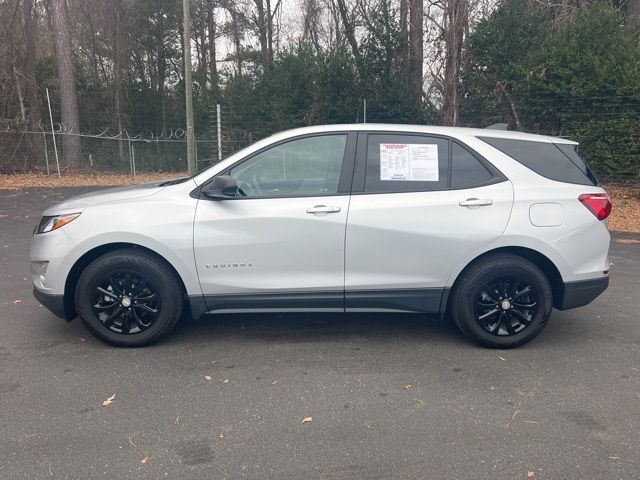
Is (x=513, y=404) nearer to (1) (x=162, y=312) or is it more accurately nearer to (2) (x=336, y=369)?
(2) (x=336, y=369)

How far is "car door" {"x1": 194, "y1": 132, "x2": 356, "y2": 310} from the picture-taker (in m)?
4.15

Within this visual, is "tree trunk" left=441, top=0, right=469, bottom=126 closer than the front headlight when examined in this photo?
No

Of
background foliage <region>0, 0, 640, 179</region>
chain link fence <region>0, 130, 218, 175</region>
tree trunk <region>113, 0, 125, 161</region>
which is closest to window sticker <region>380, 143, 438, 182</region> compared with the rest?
background foliage <region>0, 0, 640, 179</region>

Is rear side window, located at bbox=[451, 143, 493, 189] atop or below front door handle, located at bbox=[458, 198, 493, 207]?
atop

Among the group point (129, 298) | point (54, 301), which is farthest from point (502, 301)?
point (54, 301)

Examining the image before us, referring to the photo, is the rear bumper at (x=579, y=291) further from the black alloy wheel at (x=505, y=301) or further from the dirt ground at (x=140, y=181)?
the dirt ground at (x=140, y=181)

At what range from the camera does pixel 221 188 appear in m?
4.09

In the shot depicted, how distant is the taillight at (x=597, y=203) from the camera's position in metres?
4.26

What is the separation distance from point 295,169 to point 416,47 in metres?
14.4

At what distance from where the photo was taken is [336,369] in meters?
3.97

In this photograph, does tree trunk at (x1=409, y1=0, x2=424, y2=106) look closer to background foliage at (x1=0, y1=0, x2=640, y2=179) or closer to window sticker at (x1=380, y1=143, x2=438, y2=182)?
background foliage at (x1=0, y1=0, x2=640, y2=179)

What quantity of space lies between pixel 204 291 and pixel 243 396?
996mm

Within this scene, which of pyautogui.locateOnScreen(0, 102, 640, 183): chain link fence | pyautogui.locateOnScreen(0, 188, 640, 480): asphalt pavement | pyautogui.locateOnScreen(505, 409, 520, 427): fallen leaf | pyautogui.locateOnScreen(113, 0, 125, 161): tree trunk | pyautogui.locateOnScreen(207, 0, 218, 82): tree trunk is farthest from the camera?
pyautogui.locateOnScreen(207, 0, 218, 82): tree trunk

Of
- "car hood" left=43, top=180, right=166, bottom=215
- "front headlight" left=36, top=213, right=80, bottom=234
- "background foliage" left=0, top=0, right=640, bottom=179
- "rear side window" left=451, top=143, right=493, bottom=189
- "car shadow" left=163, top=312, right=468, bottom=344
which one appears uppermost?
"background foliage" left=0, top=0, right=640, bottom=179
